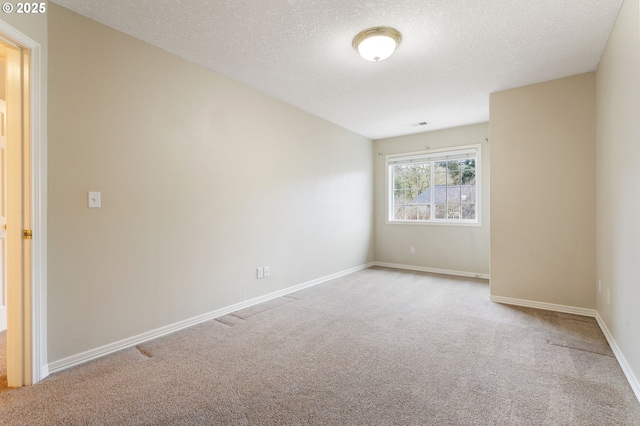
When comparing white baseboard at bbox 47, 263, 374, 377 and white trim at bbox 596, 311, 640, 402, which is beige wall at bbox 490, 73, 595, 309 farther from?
white baseboard at bbox 47, 263, 374, 377

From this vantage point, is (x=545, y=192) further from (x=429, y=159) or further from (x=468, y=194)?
(x=429, y=159)

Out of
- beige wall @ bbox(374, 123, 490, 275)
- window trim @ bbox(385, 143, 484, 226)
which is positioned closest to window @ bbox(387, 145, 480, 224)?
window trim @ bbox(385, 143, 484, 226)

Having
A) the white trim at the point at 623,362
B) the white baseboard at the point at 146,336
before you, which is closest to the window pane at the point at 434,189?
the white trim at the point at 623,362

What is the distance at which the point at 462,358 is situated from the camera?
7.43 feet

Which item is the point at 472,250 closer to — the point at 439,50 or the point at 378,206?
the point at 378,206

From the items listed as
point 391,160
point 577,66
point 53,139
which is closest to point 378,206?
point 391,160

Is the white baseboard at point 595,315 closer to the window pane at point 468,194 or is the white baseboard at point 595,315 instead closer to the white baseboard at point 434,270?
the white baseboard at point 434,270

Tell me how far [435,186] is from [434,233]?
0.85 metres

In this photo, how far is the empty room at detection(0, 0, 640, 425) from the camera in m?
1.87

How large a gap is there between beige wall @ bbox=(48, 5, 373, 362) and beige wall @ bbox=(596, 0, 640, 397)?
3191 millimetres

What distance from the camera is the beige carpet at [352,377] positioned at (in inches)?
64.5

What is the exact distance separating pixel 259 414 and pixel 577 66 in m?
4.08

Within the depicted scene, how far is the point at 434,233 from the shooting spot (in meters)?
5.46

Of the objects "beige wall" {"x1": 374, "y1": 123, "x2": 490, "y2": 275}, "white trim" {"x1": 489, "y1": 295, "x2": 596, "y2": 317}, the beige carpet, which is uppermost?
"beige wall" {"x1": 374, "y1": 123, "x2": 490, "y2": 275}
